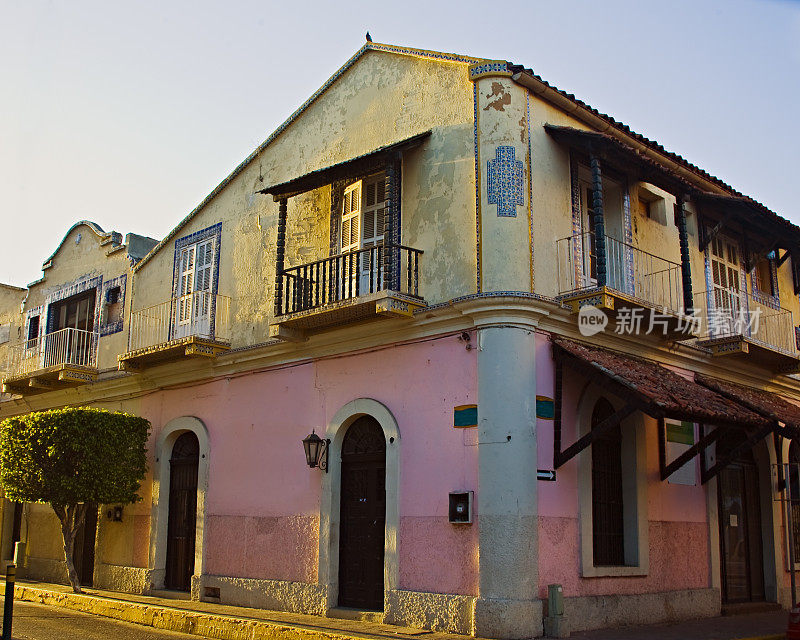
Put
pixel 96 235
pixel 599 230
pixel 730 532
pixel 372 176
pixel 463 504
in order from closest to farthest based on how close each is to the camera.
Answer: pixel 463 504 → pixel 599 230 → pixel 372 176 → pixel 730 532 → pixel 96 235

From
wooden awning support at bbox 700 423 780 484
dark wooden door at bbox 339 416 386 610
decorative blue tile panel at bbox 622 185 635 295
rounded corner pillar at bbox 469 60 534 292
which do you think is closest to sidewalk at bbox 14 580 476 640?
dark wooden door at bbox 339 416 386 610

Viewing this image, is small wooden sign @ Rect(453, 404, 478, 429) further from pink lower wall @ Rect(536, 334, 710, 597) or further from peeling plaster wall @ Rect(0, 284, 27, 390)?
peeling plaster wall @ Rect(0, 284, 27, 390)

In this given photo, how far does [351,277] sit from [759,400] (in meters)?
7.62

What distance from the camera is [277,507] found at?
45.3 ft

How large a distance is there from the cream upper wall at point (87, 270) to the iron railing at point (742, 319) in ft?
37.7

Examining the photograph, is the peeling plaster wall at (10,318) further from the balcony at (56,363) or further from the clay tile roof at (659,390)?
the clay tile roof at (659,390)

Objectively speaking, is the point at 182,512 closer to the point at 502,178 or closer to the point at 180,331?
the point at 180,331

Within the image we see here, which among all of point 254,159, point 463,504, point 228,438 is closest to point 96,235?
point 254,159

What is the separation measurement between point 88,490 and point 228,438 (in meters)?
2.71

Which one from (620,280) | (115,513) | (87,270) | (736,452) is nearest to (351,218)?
(620,280)

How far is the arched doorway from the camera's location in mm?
14656

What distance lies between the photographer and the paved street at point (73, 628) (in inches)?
447

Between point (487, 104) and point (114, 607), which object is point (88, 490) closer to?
point (114, 607)

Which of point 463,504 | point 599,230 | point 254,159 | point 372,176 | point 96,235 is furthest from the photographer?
point 96,235
